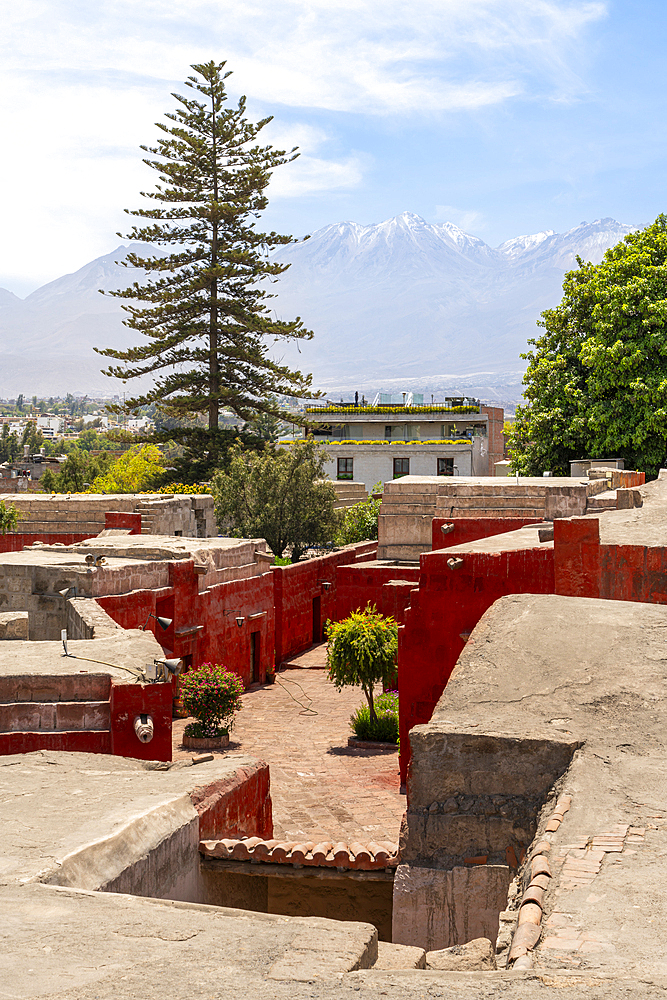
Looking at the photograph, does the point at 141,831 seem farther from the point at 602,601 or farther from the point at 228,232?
the point at 228,232

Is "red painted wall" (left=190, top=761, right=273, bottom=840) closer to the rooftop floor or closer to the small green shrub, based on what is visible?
the rooftop floor

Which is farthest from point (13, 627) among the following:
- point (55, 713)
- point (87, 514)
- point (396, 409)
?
point (396, 409)

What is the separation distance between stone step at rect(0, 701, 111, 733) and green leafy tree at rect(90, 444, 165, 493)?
3760 cm

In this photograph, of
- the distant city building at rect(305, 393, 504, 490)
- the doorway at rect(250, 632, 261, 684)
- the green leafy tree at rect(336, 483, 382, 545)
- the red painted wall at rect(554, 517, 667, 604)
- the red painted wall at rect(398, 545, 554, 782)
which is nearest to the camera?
the red painted wall at rect(554, 517, 667, 604)

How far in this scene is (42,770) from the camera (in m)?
8.82

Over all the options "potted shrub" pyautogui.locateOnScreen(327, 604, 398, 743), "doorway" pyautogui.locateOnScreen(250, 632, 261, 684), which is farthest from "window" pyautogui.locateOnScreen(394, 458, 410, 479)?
"potted shrub" pyautogui.locateOnScreen(327, 604, 398, 743)

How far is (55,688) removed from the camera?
10742 mm

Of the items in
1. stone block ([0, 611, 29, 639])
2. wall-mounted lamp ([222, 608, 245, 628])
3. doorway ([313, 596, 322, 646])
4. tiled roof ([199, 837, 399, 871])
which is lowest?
doorway ([313, 596, 322, 646])

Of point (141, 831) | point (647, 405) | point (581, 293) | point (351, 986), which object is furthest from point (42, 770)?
point (581, 293)

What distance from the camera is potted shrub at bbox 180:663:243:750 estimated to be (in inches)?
677

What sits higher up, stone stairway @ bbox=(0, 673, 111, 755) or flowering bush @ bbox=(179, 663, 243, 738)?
stone stairway @ bbox=(0, 673, 111, 755)

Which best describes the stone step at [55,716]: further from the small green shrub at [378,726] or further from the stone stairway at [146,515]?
the stone stairway at [146,515]

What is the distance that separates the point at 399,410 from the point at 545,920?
2075 inches

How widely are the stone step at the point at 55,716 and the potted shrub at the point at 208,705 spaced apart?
649 centimetres
